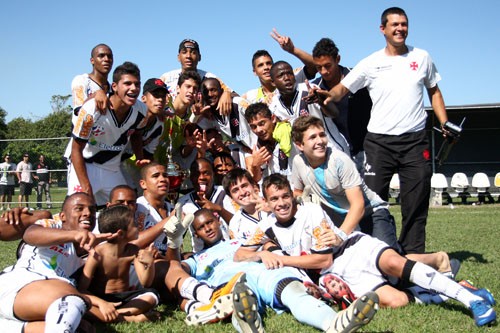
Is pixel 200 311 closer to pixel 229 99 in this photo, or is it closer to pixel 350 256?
pixel 350 256

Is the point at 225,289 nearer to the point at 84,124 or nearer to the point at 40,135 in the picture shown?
the point at 84,124

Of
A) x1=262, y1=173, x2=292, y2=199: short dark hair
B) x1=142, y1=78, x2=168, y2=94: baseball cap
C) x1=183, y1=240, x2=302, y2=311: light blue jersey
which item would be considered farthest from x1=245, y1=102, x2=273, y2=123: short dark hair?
x1=183, y1=240, x2=302, y2=311: light blue jersey

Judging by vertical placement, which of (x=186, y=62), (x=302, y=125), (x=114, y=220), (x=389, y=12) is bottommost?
(x=114, y=220)

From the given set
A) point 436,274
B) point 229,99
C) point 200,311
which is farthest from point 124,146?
point 436,274

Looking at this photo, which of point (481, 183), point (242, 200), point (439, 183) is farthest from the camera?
point (481, 183)

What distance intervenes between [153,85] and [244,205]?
5.62 feet

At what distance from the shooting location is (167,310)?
4469mm

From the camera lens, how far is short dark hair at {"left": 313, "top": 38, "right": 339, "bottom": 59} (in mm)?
5980

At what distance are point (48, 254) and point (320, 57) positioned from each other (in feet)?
11.8

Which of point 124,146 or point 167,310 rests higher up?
point 124,146

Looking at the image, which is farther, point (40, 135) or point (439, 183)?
point (40, 135)

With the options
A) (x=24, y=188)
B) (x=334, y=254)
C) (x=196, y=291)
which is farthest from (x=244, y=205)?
(x=24, y=188)

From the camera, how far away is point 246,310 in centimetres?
323

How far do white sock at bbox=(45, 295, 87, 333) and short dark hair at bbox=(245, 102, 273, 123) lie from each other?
3.23 m
